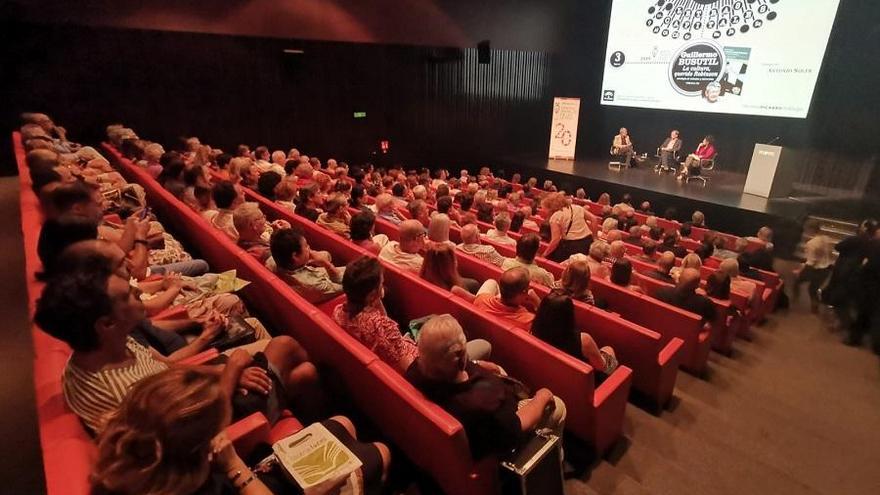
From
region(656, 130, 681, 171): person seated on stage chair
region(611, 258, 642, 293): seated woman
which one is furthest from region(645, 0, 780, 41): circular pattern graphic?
region(611, 258, 642, 293): seated woman

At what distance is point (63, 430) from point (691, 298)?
3.35m

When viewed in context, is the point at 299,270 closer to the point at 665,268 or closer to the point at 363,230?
the point at 363,230

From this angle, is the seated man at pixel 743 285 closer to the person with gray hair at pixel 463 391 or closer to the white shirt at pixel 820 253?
the white shirt at pixel 820 253

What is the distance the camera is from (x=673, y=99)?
9.10 meters

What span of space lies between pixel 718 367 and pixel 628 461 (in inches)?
58.1

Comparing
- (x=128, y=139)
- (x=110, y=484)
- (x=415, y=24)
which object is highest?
(x=415, y=24)

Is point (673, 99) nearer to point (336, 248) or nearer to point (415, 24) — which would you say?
point (415, 24)

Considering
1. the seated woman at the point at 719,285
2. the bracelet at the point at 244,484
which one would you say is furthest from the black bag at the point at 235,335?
the seated woman at the point at 719,285

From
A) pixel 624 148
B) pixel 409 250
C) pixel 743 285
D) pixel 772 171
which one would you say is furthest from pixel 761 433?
pixel 624 148

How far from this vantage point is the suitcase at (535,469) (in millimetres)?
1598

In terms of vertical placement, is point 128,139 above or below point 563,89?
below

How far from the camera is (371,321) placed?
1994 mm

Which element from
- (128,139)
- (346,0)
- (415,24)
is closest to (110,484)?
(128,139)

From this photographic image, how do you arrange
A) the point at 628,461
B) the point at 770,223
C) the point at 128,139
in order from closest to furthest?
1. the point at 628,461
2. the point at 128,139
3. the point at 770,223
